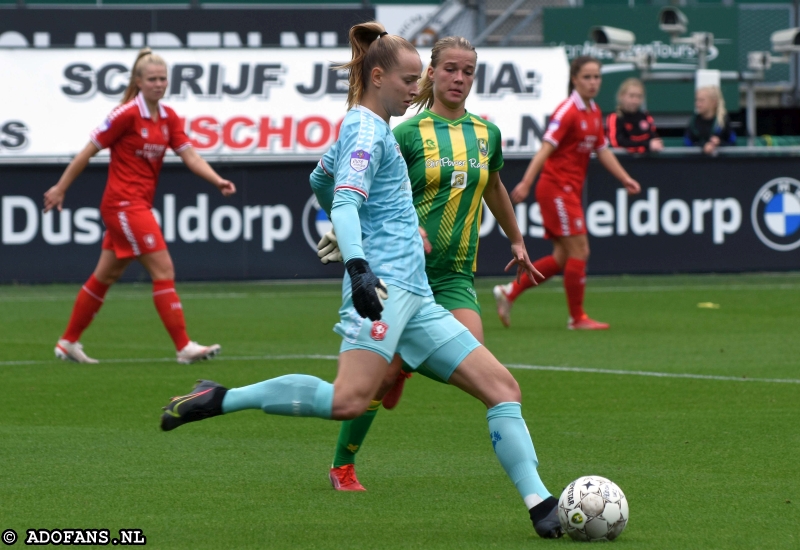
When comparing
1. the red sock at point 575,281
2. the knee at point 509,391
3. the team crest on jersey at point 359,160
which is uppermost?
the team crest on jersey at point 359,160

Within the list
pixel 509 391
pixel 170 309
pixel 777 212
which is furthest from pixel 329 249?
pixel 777 212

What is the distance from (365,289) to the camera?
4.93 m

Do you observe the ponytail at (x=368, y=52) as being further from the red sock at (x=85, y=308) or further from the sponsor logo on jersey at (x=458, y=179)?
the red sock at (x=85, y=308)

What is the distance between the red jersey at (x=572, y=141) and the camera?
1284 cm

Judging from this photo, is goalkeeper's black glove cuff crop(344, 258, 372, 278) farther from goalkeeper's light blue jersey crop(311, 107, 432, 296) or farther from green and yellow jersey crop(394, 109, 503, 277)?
green and yellow jersey crop(394, 109, 503, 277)

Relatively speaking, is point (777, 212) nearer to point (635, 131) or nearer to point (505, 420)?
point (635, 131)

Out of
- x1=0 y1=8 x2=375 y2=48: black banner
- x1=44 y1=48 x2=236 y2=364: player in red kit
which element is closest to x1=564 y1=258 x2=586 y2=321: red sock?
x1=44 y1=48 x2=236 y2=364: player in red kit

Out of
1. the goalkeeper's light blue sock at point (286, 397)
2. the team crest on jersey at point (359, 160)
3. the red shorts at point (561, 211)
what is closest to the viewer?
the team crest on jersey at point (359, 160)

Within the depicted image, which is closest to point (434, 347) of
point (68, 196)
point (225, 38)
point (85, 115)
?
point (68, 196)

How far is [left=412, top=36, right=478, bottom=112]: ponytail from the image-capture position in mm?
6473

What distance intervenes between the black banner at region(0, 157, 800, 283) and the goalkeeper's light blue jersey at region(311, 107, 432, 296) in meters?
12.0

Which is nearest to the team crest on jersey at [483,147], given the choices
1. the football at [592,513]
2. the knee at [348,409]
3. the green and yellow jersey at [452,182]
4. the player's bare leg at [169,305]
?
the green and yellow jersey at [452,182]

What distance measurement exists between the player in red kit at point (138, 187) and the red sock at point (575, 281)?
3.57m

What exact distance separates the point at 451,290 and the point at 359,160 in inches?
58.9
